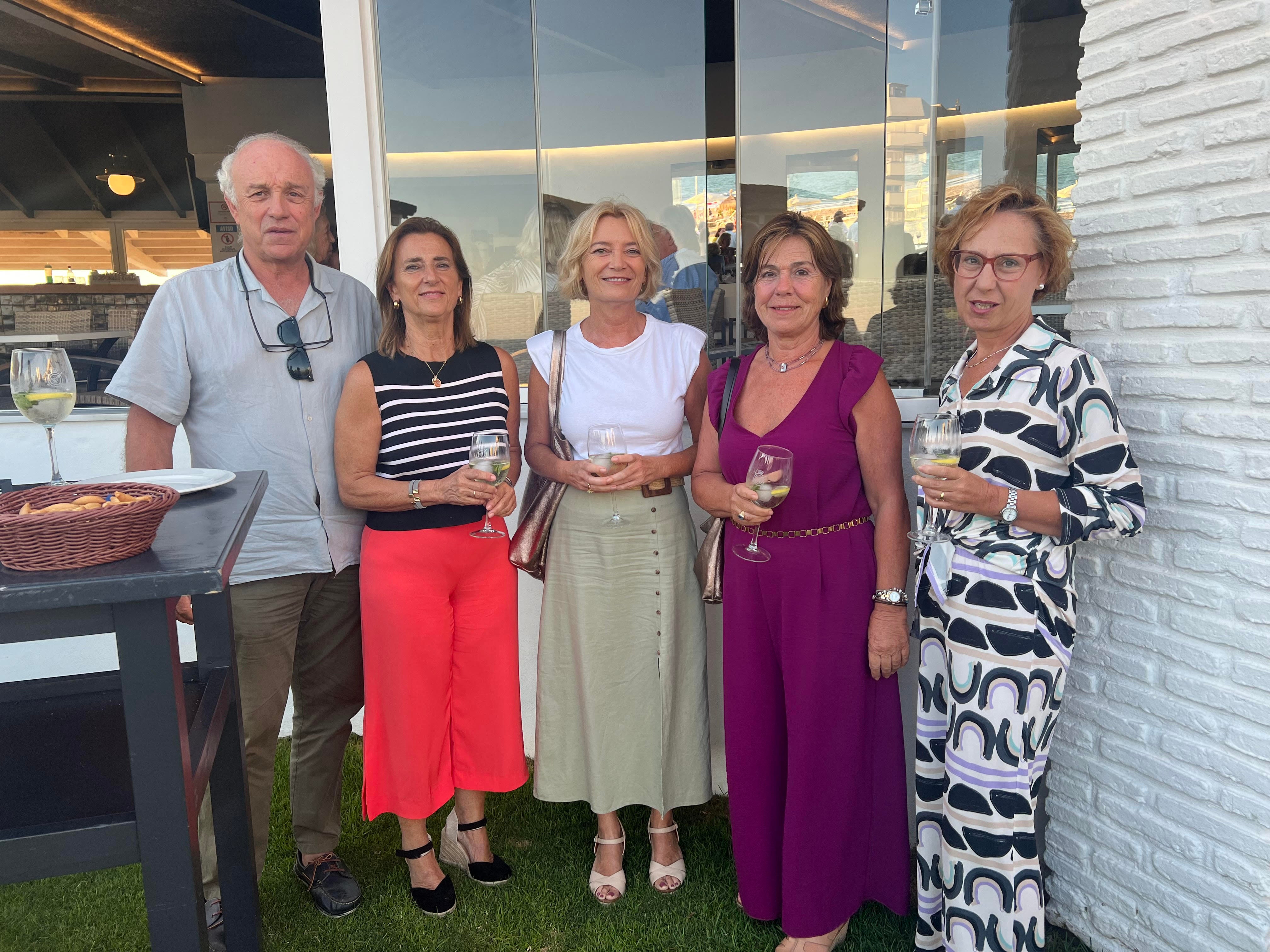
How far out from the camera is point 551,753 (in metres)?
2.96

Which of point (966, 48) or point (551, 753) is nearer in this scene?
point (551, 753)

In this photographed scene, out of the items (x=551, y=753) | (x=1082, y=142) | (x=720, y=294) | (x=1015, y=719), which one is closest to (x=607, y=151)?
(x=720, y=294)

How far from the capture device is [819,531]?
2465mm

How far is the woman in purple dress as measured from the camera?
2430 millimetres

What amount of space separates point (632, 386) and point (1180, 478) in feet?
5.07

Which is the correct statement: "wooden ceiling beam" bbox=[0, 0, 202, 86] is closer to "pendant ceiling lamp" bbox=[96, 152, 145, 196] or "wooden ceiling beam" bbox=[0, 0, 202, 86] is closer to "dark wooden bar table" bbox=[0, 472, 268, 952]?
"pendant ceiling lamp" bbox=[96, 152, 145, 196]

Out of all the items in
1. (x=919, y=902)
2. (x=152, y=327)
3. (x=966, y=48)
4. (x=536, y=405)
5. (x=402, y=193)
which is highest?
(x=966, y=48)

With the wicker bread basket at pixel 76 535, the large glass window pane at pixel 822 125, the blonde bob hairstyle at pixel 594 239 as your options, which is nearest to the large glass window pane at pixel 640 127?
the large glass window pane at pixel 822 125

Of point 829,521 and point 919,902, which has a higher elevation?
point 829,521

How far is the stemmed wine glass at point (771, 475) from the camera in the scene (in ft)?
7.27

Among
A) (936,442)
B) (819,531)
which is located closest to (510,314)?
(819,531)

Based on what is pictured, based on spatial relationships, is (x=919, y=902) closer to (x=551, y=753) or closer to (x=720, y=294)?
(x=551, y=753)

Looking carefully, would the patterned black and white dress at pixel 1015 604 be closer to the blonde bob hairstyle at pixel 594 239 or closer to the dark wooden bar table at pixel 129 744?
Answer: the blonde bob hairstyle at pixel 594 239

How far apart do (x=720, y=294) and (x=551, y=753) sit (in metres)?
3.35
